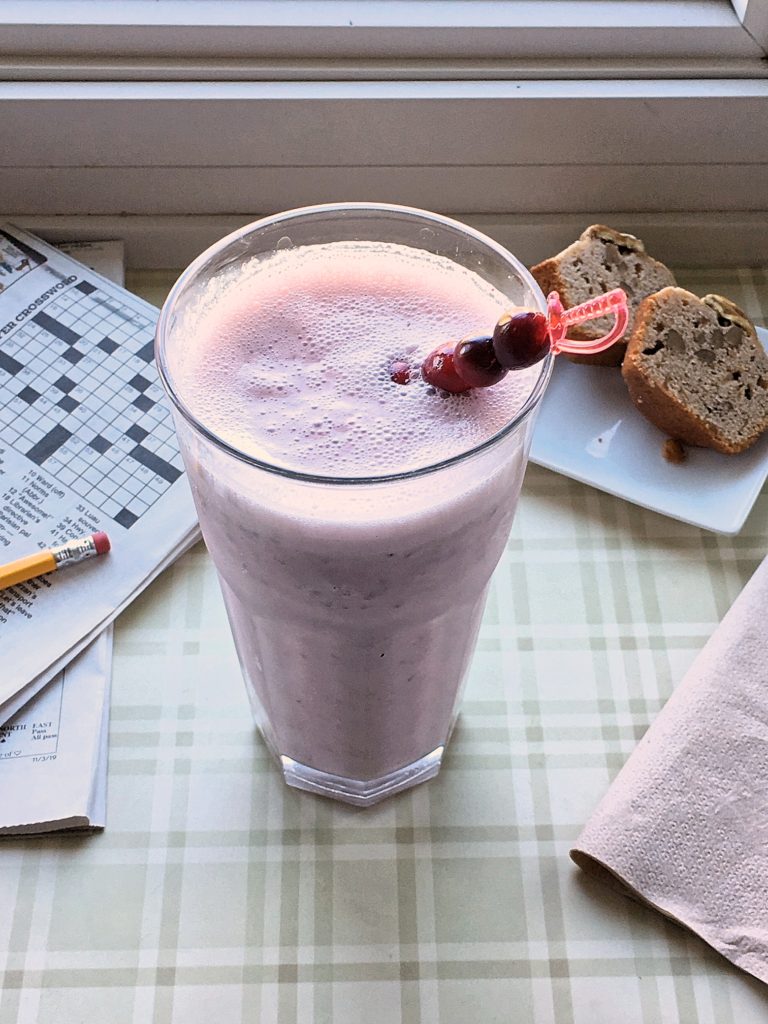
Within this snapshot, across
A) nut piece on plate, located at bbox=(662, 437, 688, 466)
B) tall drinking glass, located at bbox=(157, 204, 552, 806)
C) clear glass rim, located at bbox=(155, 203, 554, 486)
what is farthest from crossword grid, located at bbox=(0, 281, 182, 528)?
nut piece on plate, located at bbox=(662, 437, 688, 466)

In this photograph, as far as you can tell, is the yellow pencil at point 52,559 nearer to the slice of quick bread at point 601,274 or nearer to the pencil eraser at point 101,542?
the pencil eraser at point 101,542

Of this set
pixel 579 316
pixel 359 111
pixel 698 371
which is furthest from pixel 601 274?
pixel 579 316

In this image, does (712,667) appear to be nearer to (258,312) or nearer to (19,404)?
(258,312)

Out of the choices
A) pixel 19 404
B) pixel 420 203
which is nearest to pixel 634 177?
pixel 420 203

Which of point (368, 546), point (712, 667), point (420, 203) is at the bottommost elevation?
point (712, 667)

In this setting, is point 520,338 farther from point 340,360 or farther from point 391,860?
point 391,860

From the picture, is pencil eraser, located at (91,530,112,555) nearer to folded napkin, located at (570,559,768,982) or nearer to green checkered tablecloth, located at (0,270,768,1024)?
green checkered tablecloth, located at (0,270,768,1024)
